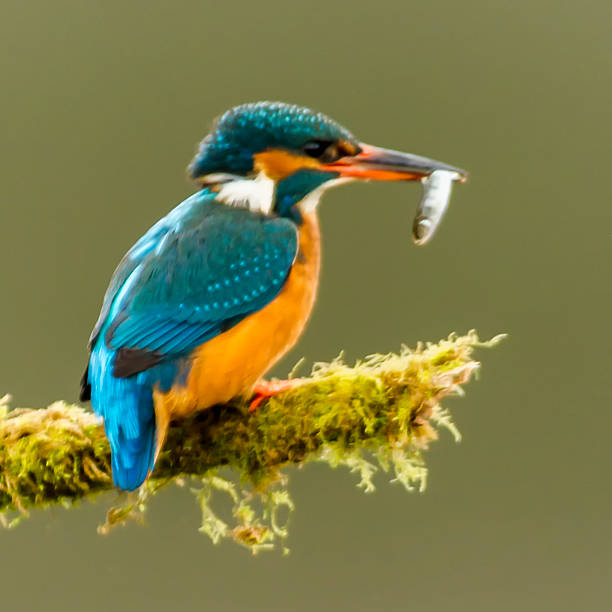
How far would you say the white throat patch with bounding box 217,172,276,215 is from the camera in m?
2.25

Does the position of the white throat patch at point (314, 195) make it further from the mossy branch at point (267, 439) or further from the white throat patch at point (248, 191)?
the mossy branch at point (267, 439)

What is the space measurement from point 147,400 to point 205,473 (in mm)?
251

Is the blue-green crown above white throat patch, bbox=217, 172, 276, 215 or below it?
above

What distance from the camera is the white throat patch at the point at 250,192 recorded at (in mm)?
2252

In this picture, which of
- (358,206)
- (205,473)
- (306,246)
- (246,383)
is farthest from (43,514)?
(358,206)

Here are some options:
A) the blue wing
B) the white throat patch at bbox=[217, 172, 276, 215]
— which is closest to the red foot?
the blue wing

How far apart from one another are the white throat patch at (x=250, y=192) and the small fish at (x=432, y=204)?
357 millimetres

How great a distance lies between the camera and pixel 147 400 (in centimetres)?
200

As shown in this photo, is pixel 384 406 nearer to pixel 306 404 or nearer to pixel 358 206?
pixel 306 404

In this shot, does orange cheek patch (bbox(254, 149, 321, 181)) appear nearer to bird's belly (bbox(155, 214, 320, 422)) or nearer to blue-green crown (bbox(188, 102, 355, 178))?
blue-green crown (bbox(188, 102, 355, 178))

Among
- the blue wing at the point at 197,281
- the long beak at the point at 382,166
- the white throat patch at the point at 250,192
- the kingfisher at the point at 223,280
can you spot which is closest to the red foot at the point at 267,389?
the kingfisher at the point at 223,280

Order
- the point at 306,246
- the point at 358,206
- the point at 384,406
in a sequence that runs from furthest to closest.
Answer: the point at 358,206 < the point at 306,246 < the point at 384,406

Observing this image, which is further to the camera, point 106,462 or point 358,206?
point 358,206

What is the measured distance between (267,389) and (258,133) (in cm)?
59
